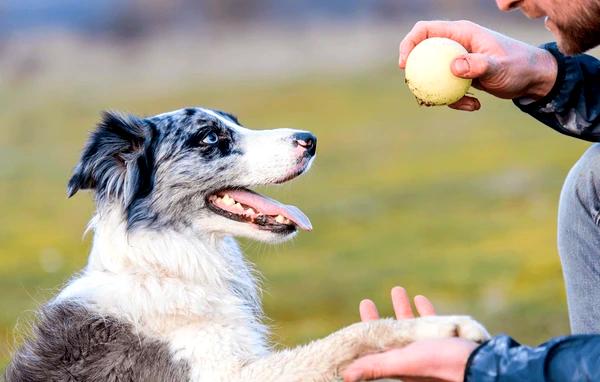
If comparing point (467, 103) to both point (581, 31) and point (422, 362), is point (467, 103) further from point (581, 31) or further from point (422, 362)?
point (422, 362)

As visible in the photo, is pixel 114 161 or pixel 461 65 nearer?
pixel 461 65

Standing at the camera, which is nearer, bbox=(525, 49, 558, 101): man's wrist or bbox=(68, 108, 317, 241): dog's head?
bbox=(525, 49, 558, 101): man's wrist

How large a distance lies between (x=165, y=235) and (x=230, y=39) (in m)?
34.3

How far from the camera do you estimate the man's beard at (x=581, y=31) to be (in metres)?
4.61

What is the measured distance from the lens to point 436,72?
4.97 m

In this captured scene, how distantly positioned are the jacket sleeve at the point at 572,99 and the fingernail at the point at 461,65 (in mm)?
547

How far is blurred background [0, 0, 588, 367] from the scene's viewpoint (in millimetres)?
12875

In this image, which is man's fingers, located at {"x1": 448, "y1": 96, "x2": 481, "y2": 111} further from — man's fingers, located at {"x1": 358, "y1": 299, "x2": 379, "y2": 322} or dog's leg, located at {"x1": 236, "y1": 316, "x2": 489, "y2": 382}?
dog's leg, located at {"x1": 236, "y1": 316, "x2": 489, "y2": 382}

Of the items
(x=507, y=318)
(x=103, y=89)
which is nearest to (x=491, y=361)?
(x=507, y=318)

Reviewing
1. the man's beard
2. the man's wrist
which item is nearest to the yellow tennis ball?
the man's wrist

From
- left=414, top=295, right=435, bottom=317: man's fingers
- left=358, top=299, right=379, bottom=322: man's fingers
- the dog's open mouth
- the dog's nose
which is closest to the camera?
left=414, top=295, right=435, bottom=317: man's fingers

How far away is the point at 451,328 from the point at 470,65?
1.20 m

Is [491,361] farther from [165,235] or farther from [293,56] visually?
[293,56]

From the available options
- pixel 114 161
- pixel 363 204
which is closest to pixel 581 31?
pixel 114 161
